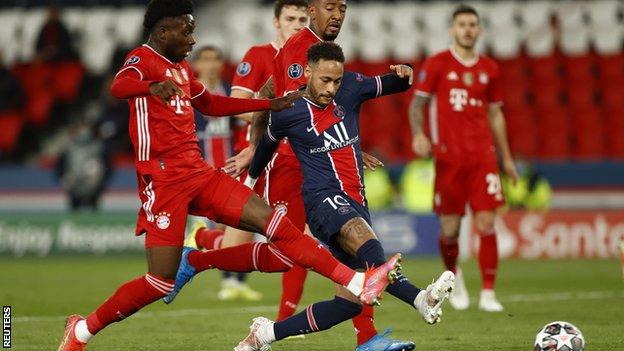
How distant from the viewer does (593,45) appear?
23672 millimetres

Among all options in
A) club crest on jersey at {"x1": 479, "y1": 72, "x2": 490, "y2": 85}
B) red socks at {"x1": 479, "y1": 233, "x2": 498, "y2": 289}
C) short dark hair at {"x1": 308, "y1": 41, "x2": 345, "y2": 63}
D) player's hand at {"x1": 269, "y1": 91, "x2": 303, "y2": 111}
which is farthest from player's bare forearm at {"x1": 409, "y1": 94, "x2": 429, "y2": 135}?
player's hand at {"x1": 269, "y1": 91, "x2": 303, "y2": 111}

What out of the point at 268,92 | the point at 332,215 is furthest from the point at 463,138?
the point at 332,215

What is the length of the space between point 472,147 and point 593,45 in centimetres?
1231

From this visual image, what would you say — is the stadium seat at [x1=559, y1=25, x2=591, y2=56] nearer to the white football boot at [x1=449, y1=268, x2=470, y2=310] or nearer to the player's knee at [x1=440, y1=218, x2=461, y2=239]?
the player's knee at [x1=440, y1=218, x2=461, y2=239]

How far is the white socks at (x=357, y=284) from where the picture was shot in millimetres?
7531

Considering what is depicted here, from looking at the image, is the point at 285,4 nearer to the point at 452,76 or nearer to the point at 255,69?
the point at 255,69

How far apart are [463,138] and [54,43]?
13648 mm

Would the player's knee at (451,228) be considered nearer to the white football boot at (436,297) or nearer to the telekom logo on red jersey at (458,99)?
the telekom logo on red jersey at (458,99)

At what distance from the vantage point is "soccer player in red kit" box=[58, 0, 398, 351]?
7.98 m

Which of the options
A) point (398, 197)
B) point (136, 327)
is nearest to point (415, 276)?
point (136, 327)

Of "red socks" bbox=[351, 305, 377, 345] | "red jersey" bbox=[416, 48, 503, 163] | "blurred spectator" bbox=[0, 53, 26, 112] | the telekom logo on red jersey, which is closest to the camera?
"red socks" bbox=[351, 305, 377, 345]

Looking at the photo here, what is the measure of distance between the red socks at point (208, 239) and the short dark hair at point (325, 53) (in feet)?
8.67

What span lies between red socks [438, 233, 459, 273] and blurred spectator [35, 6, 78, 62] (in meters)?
13.4

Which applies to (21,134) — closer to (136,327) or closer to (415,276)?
(415,276)
